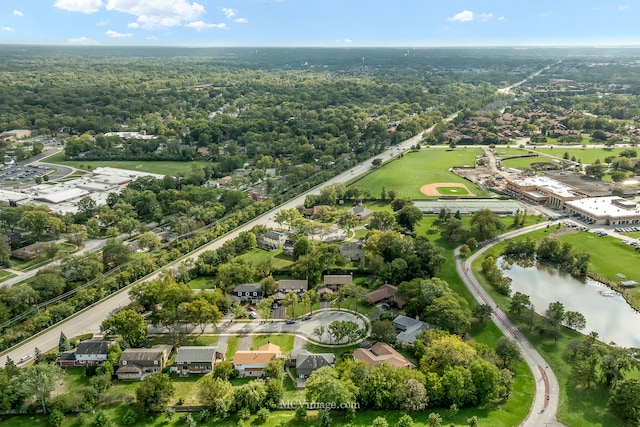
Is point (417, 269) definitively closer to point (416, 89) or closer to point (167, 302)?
point (167, 302)

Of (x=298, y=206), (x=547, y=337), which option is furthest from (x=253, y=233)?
(x=547, y=337)

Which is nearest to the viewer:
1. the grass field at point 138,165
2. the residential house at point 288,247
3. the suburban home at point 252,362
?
the suburban home at point 252,362

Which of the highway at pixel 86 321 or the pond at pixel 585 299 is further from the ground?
the highway at pixel 86 321

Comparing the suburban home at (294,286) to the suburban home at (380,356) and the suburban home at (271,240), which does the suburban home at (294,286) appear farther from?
the suburban home at (380,356)

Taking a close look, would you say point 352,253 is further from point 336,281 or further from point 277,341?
point 277,341

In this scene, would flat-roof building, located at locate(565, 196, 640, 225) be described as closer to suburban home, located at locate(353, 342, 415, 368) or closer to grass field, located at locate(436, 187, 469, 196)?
grass field, located at locate(436, 187, 469, 196)


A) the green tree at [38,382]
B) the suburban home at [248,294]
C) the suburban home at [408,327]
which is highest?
the green tree at [38,382]

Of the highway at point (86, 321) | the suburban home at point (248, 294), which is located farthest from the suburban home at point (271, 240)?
the suburban home at point (248, 294)
